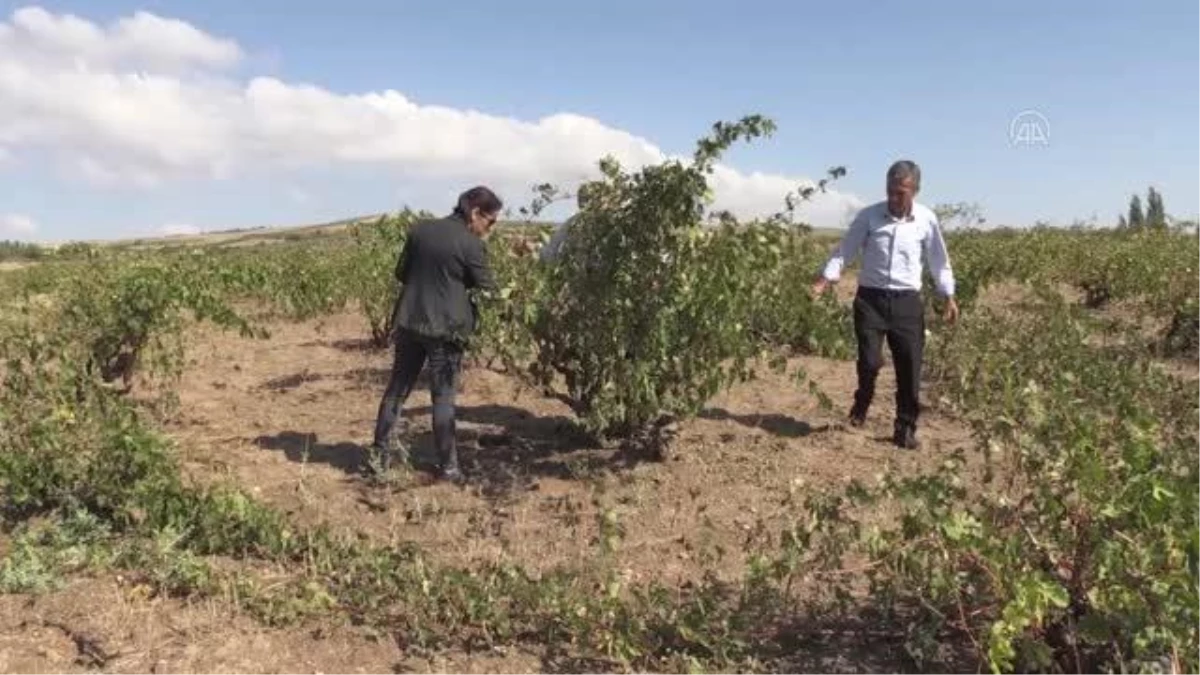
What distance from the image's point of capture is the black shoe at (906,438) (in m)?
6.34

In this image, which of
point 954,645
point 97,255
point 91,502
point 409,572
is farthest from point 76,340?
point 954,645

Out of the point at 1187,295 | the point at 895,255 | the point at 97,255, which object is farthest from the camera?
the point at 1187,295

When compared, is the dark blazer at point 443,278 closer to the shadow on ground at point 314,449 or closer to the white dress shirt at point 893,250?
the shadow on ground at point 314,449

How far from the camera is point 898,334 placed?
6.41 meters

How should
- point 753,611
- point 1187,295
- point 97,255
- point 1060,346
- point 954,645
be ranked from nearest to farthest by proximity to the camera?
point 954,645, point 753,611, point 1060,346, point 97,255, point 1187,295

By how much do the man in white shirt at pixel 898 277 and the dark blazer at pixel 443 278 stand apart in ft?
→ 6.67

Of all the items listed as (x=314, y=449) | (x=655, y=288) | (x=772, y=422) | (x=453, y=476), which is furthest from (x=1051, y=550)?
(x=314, y=449)

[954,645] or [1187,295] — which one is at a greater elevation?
[1187,295]

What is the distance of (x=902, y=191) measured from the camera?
6.27m

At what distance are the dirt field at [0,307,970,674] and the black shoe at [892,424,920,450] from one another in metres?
0.07

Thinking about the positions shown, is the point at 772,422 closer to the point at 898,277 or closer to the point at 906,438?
the point at 906,438

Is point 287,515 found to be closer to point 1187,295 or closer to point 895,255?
point 895,255

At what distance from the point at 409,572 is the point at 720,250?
2207 mm

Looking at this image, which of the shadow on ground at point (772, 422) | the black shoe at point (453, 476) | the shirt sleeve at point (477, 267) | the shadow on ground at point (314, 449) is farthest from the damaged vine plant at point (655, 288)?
the shadow on ground at point (314, 449)
